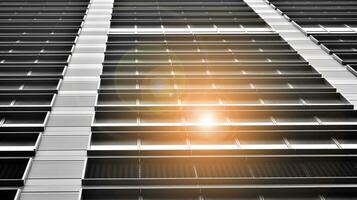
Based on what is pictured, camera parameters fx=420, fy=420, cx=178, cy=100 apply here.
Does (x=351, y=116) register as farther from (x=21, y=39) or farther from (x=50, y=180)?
(x=21, y=39)

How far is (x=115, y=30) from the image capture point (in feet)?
84.6

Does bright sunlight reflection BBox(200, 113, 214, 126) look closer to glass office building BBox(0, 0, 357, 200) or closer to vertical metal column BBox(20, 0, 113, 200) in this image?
glass office building BBox(0, 0, 357, 200)

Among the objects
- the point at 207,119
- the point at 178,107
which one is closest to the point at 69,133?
the point at 178,107

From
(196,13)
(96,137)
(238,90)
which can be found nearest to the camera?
(96,137)

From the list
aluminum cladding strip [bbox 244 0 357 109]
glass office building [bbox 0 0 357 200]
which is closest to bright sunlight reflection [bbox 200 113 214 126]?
glass office building [bbox 0 0 357 200]

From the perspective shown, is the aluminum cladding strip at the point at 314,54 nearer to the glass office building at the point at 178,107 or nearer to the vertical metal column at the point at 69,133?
the glass office building at the point at 178,107

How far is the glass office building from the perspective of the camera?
1206cm

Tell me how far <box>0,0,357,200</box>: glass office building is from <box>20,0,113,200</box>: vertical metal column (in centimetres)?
4

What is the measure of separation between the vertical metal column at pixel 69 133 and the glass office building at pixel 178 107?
0.04 m

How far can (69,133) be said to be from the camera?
14180 mm

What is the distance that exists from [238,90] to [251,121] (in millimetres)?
2353

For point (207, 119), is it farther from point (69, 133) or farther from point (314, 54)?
point (314, 54)

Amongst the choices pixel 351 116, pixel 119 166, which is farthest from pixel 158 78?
pixel 351 116

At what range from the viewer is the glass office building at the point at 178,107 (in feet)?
→ 39.6
